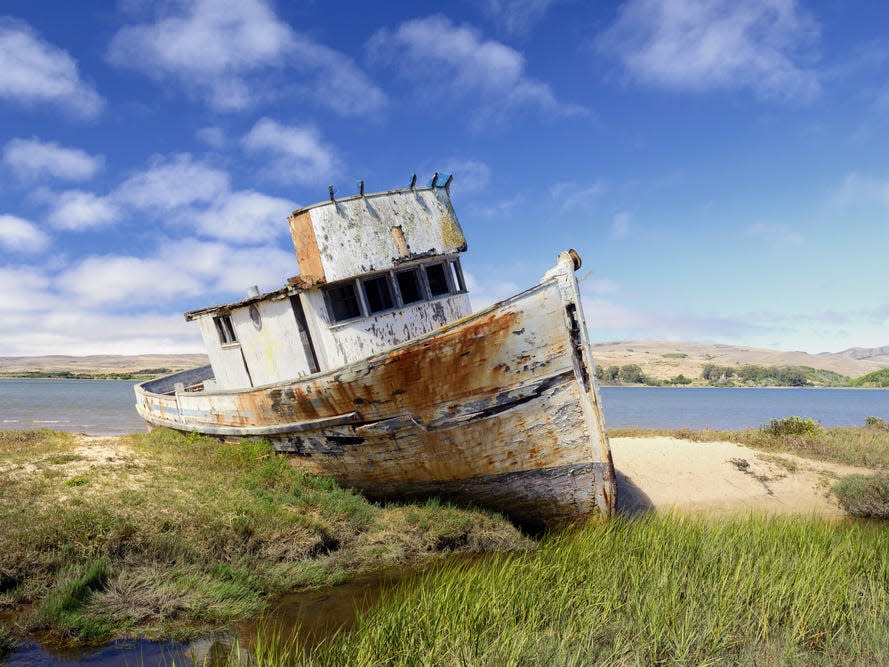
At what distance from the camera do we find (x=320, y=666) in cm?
340

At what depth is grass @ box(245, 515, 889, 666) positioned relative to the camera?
3520 mm

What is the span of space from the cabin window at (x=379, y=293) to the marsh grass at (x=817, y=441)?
869 centimetres

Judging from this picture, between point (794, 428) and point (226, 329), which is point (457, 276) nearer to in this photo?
point (226, 329)

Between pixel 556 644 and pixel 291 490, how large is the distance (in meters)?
4.57

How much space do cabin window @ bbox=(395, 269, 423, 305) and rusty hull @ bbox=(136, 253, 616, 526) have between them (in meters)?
2.24

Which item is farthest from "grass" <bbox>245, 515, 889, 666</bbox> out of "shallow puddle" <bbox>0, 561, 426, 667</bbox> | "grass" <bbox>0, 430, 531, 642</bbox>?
"grass" <bbox>0, 430, 531, 642</bbox>

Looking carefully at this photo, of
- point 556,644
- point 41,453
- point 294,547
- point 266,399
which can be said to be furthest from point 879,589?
point 41,453

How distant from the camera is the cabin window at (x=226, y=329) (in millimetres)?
9617

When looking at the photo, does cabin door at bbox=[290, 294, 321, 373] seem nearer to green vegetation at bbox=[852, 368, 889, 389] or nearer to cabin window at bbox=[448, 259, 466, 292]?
cabin window at bbox=[448, 259, 466, 292]

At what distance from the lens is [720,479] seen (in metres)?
10.6

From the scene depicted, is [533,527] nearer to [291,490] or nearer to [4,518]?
[291,490]

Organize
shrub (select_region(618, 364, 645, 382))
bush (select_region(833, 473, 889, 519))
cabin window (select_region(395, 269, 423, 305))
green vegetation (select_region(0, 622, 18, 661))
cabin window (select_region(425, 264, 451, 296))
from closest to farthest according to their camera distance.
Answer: green vegetation (select_region(0, 622, 18, 661)), cabin window (select_region(395, 269, 423, 305)), bush (select_region(833, 473, 889, 519)), cabin window (select_region(425, 264, 451, 296)), shrub (select_region(618, 364, 645, 382))

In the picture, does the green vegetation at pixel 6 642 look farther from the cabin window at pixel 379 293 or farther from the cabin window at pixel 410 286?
the cabin window at pixel 410 286

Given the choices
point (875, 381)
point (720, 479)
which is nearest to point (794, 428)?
point (720, 479)
